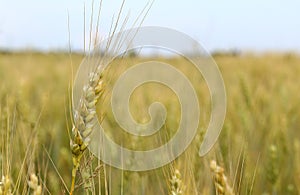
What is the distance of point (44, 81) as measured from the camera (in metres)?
3.86

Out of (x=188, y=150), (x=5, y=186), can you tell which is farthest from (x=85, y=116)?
(x=188, y=150)

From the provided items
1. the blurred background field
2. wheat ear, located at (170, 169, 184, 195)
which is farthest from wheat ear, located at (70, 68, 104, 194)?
wheat ear, located at (170, 169, 184, 195)

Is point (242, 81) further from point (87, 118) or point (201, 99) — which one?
point (87, 118)

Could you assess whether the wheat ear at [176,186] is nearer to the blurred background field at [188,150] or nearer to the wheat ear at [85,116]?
the blurred background field at [188,150]

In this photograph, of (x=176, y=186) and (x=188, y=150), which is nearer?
(x=176, y=186)

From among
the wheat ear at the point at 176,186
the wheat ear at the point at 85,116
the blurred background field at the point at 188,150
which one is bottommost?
the blurred background field at the point at 188,150

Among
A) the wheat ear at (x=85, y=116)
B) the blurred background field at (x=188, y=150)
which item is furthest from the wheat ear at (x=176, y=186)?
the wheat ear at (x=85, y=116)

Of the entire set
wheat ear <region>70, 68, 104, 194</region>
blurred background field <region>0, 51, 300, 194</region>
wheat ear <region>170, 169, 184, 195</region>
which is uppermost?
wheat ear <region>70, 68, 104, 194</region>

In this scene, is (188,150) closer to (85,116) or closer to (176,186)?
(176,186)

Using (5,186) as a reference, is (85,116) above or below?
above

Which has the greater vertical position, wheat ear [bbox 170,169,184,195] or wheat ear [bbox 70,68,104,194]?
wheat ear [bbox 70,68,104,194]

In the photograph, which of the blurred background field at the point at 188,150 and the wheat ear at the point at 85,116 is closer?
the wheat ear at the point at 85,116

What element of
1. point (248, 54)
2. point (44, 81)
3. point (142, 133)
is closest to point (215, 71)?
point (142, 133)

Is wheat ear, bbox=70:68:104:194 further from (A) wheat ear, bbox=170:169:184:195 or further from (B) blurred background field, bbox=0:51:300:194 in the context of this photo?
(A) wheat ear, bbox=170:169:184:195
